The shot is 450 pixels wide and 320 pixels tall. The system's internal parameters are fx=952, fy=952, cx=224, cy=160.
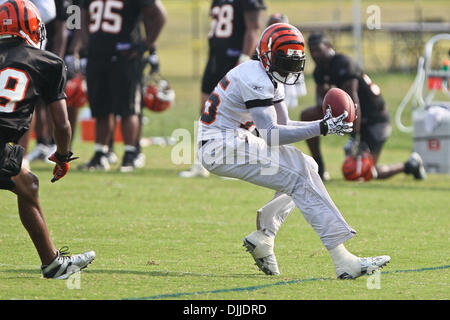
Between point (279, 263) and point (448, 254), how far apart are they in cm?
124

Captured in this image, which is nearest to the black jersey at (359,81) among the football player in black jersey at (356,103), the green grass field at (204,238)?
the football player in black jersey at (356,103)

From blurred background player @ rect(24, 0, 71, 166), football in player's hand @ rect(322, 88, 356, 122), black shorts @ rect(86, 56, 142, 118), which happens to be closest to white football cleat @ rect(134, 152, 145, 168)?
black shorts @ rect(86, 56, 142, 118)

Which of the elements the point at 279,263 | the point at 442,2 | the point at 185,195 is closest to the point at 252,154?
the point at 279,263

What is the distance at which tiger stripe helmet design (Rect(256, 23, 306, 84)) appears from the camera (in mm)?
5906

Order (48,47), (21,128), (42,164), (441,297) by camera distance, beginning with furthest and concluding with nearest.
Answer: (42,164)
(48,47)
(21,128)
(441,297)

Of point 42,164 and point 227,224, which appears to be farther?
point 42,164

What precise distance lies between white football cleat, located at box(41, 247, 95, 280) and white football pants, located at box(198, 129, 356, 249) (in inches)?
40.8

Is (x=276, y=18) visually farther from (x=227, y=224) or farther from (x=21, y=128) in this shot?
(x=21, y=128)

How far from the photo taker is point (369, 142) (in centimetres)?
1123

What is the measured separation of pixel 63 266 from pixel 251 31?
5484 millimetres

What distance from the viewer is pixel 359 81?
10969 mm

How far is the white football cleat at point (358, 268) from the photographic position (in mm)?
Answer: 5641

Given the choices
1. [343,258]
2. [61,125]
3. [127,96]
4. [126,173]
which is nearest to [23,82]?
[61,125]

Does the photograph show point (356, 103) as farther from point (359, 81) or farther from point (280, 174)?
point (280, 174)
